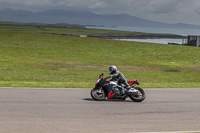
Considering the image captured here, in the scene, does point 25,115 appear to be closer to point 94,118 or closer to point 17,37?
point 94,118

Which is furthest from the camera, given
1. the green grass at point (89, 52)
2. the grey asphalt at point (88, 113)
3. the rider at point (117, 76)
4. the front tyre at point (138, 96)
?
the green grass at point (89, 52)

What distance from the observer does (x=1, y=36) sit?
206ft

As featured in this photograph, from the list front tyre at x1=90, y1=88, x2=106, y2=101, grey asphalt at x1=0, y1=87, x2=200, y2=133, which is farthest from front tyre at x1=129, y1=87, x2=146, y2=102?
front tyre at x1=90, y1=88, x2=106, y2=101

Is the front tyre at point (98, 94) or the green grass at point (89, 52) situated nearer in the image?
the front tyre at point (98, 94)

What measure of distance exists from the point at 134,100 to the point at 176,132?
5.05m

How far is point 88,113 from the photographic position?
39.5 feet

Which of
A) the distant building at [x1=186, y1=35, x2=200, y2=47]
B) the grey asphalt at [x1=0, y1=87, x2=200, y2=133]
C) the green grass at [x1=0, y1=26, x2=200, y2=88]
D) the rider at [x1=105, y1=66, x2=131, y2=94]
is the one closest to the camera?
the grey asphalt at [x1=0, y1=87, x2=200, y2=133]

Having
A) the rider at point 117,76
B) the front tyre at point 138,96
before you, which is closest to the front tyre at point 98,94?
the rider at point 117,76

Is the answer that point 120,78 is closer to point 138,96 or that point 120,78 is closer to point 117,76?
point 117,76

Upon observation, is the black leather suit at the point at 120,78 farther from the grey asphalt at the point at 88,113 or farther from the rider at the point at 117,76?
the grey asphalt at the point at 88,113

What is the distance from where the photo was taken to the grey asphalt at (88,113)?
1005cm

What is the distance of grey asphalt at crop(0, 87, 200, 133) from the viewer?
10.1 meters

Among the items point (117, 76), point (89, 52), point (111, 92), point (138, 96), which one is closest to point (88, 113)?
point (111, 92)

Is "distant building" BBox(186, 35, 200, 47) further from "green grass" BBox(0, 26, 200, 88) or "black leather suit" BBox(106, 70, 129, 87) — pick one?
"black leather suit" BBox(106, 70, 129, 87)
